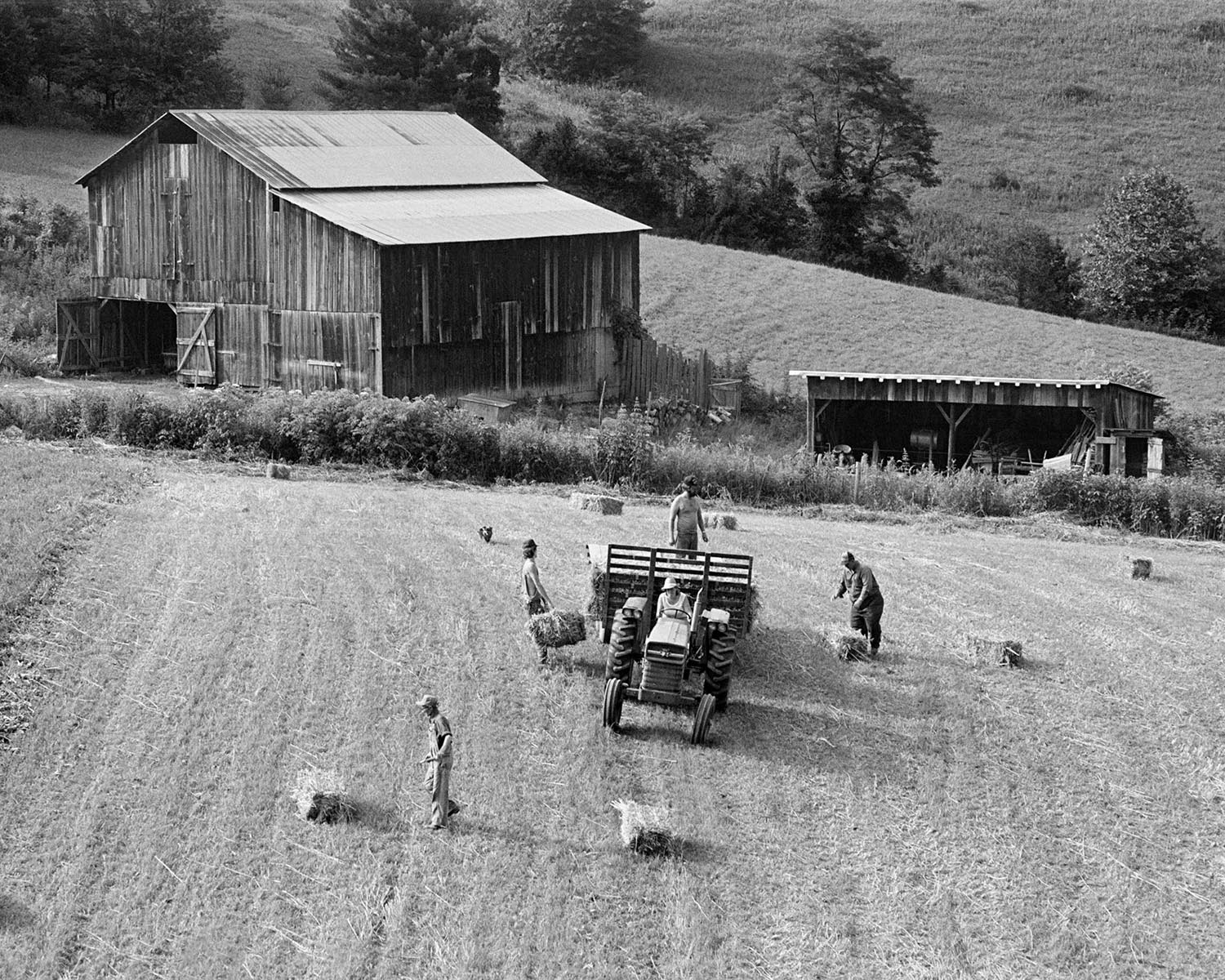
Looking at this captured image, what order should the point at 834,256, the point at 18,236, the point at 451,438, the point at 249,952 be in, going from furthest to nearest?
1. the point at 834,256
2. the point at 18,236
3. the point at 451,438
4. the point at 249,952

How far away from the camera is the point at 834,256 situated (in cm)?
7156

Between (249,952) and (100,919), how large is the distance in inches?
65.1

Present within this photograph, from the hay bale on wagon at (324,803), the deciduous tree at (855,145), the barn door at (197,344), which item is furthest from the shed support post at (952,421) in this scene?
the deciduous tree at (855,145)

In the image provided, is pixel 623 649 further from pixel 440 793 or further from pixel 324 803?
Result: pixel 324 803

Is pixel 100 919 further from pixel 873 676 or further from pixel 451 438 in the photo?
pixel 451 438

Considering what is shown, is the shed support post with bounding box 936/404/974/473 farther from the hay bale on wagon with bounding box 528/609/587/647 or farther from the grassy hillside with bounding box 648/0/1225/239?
the grassy hillside with bounding box 648/0/1225/239

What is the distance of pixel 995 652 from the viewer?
70.6 ft

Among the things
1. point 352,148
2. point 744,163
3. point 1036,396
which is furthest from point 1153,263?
point 352,148

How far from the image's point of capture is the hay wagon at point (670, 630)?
59.6ft

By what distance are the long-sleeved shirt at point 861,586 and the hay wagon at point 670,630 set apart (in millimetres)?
1900

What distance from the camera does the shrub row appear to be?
109ft

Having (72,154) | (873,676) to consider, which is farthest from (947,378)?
(72,154)

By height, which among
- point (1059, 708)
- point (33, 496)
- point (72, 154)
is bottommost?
→ point (1059, 708)

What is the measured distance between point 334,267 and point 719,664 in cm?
2417
